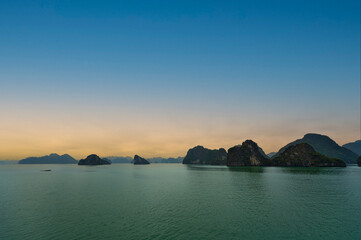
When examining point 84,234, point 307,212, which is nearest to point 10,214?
point 84,234

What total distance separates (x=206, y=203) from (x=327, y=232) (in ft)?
85.5

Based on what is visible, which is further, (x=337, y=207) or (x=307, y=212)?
(x=337, y=207)

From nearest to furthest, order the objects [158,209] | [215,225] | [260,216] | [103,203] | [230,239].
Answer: [230,239] → [215,225] → [260,216] → [158,209] → [103,203]

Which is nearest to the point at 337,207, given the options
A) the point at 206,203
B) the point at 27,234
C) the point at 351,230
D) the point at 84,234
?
the point at 351,230

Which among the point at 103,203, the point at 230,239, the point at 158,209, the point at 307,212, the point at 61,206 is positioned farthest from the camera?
the point at 103,203

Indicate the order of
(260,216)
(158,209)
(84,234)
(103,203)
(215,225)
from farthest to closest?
(103,203)
(158,209)
(260,216)
(215,225)
(84,234)

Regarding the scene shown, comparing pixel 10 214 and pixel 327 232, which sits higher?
pixel 327 232

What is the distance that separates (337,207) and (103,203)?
55993mm

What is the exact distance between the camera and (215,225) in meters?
33.7

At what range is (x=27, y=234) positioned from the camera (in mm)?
30328

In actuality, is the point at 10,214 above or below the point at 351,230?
below

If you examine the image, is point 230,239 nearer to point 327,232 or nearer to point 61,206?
point 327,232

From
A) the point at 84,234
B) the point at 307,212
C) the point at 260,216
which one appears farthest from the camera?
the point at 307,212

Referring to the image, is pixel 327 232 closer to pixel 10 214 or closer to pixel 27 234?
pixel 27 234
